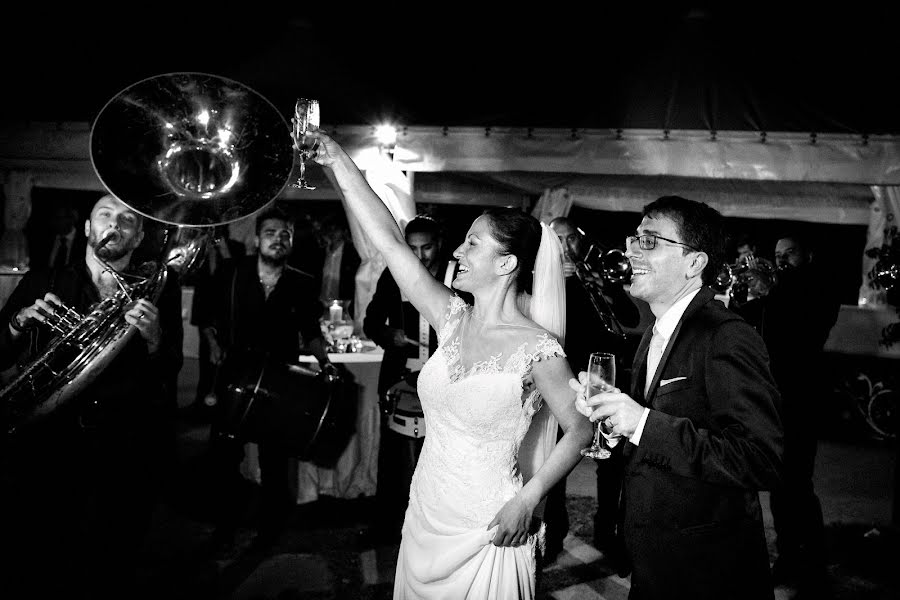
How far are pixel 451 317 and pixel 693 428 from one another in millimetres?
1225

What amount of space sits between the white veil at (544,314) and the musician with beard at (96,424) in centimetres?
201

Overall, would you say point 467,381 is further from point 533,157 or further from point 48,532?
point 533,157

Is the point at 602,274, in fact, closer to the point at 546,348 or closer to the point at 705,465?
the point at 546,348

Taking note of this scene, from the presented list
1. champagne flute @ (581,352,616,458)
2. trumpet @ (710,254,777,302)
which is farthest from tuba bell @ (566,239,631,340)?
champagne flute @ (581,352,616,458)

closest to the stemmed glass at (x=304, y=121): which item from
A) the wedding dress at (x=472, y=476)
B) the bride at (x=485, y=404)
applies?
the bride at (x=485, y=404)

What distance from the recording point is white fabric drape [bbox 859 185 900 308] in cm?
817

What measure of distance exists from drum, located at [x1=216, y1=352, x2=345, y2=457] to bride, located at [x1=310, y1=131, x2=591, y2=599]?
1.83 meters

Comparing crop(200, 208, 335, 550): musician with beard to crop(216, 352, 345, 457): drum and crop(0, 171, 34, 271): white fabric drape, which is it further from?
crop(0, 171, 34, 271): white fabric drape

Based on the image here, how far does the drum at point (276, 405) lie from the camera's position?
4.43 meters

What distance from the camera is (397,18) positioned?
→ 283 inches

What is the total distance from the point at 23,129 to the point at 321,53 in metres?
3.33

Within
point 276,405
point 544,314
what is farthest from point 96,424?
point 544,314

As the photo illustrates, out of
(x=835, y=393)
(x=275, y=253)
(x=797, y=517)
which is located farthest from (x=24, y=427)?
(x=835, y=393)

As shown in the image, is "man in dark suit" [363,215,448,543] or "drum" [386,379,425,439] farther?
"man in dark suit" [363,215,448,543]
